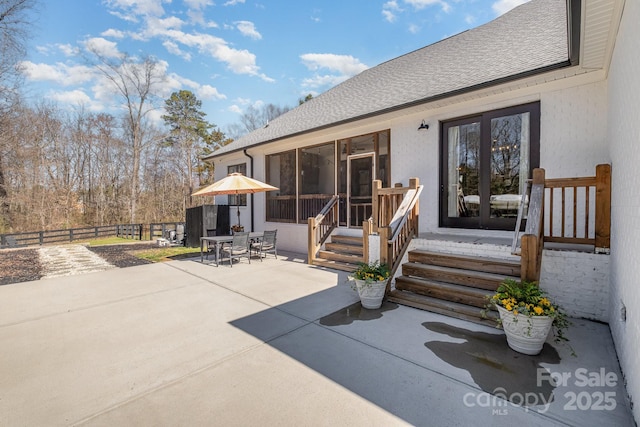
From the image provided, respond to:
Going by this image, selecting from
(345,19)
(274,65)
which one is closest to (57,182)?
(274,65)

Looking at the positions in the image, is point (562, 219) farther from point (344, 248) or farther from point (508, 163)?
point (344, 248)

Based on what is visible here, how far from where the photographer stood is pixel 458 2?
8.07 meters

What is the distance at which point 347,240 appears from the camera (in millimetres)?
7199

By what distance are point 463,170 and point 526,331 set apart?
145 inches

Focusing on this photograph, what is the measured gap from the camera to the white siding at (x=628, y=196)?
197cm

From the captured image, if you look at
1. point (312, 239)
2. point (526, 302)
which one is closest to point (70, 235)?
point (312, 239)

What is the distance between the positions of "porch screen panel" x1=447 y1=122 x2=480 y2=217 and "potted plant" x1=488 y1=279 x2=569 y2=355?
2.84m

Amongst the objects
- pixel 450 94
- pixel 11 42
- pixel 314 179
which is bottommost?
pixel 314 179

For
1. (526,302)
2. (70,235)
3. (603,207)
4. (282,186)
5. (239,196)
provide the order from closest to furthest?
1. (526,302)
2. (603,207)
3. (282,186)
4. (239,196)
5. (70,235)

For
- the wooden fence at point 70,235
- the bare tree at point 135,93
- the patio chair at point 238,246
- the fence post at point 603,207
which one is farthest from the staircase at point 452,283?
the bare tree at point 135,93

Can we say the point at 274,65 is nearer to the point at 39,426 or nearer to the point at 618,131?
the point at 618,131

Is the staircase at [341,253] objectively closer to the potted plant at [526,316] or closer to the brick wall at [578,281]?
the brick wall at [578,281]

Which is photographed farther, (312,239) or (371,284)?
(312,239)

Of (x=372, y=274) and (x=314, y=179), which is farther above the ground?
(x=314, y=179)
